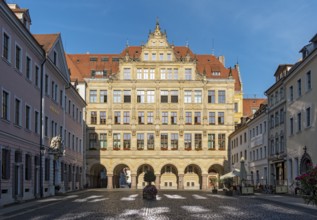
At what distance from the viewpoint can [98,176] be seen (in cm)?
8538

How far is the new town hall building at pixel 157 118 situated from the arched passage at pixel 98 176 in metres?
0.51

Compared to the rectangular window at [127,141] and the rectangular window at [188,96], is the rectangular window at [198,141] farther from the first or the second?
the rectangular window at [127,141]

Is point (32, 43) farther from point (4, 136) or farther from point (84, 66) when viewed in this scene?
point (84, 66)

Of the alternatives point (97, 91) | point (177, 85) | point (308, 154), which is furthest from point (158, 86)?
point (308, 154)

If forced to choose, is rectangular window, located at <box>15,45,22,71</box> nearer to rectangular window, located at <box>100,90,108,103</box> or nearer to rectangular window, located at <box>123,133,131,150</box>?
rectangular window, located at <box>100,90,108,103</box>

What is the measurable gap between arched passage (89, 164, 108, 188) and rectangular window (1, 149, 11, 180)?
49152 millimetres

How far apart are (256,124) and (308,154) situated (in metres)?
22.5

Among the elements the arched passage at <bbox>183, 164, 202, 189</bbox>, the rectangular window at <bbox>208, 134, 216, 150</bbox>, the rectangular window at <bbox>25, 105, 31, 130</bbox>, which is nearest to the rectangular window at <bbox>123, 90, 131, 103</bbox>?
the rectangular window at <bbox>208, 134, 216, 150</bbox>

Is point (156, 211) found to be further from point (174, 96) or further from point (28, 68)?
point (174, 96)

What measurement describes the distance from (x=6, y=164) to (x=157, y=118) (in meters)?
50.2

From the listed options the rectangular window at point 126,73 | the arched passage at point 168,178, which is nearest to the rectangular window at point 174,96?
the rectangular window at point 126,73

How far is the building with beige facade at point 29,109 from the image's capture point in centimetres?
3022

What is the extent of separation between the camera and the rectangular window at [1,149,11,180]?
29.7m

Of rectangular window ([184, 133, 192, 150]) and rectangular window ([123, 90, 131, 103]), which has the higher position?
rectangular window ([123, 90, 131, 103])
